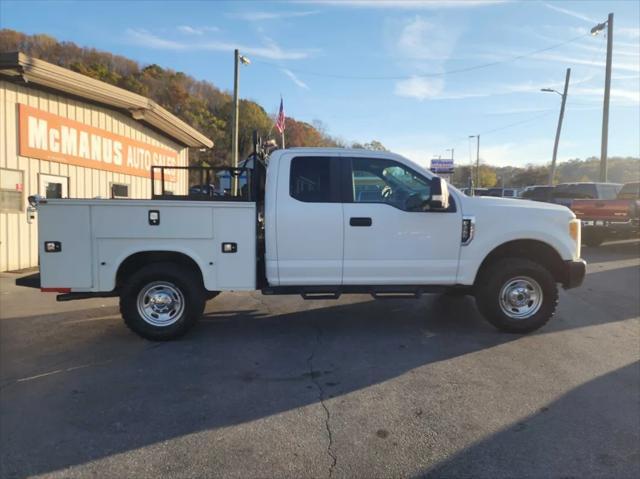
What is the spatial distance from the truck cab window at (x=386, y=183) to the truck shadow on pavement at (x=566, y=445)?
2.64 m

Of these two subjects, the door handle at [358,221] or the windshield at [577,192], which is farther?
the windshield at [577,192]

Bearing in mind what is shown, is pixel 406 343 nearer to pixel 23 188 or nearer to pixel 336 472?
pixel 336 472

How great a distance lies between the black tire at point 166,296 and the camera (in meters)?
5.43

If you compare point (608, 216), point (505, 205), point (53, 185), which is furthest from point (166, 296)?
point (608, 216)

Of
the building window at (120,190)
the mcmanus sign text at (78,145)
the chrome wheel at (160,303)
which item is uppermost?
the mcmanus sign text at (78,145)

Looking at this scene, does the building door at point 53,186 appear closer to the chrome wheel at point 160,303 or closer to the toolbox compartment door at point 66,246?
the toolbox compartment door at point 66,246

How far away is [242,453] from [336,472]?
2.16 ft

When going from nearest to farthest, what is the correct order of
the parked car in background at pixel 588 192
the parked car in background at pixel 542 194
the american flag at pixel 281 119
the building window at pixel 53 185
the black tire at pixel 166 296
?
1. the black tire at pixel 166 296
2. the building window at pixel 53 185
3. the american flag at pixel 281 119
4. the parked car in background at pixel 588 192
5. the parked car in background at pixel 542 194

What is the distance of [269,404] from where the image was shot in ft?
13.0

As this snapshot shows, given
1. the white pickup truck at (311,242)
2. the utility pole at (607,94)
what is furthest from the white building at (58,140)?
the utility pole at (607,94)

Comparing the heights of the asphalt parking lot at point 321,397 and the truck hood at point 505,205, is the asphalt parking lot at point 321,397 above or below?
below

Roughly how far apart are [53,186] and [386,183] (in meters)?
8.98

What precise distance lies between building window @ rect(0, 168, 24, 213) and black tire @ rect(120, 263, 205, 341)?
6194mm

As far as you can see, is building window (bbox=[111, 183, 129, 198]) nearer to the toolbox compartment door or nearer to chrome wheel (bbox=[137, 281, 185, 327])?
the toolbox compartment door
